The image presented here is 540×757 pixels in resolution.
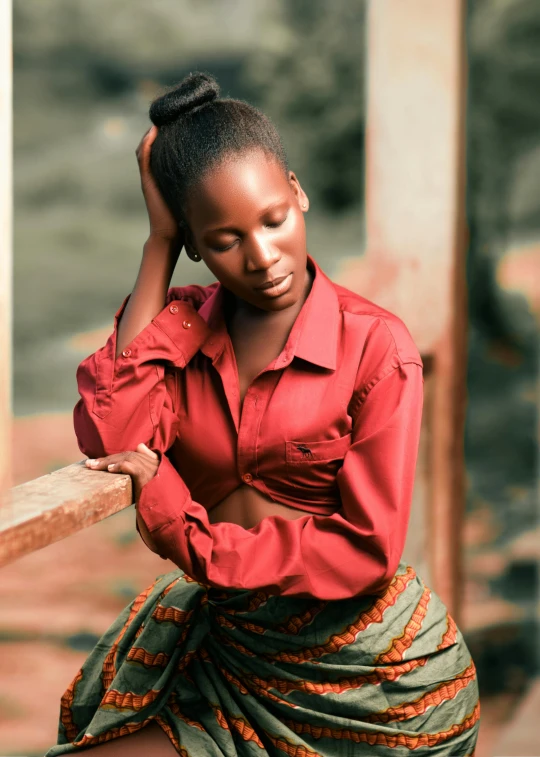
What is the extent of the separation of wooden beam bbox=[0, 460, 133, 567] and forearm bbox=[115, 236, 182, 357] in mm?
228

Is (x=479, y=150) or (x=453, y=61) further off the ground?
(x=453, y=61)

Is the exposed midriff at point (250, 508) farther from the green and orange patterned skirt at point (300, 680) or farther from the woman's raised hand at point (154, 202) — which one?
the woman's raised hand at point (154, 202)

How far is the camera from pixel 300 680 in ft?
5.69

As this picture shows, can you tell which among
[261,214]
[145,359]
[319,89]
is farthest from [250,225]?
[319,89]

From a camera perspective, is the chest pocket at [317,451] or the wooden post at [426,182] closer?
the chest pocket at [317,451]

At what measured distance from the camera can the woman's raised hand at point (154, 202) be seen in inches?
71.5

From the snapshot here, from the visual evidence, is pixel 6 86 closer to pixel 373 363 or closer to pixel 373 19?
pixel 373 363

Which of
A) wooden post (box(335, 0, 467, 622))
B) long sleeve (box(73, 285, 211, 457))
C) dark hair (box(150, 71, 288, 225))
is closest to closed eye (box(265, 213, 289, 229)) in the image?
dark hair (box(150, 71, 288, 225))

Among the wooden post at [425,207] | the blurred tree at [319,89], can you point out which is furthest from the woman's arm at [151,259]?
the blurred tree at [319,89]

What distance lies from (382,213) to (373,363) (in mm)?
2141

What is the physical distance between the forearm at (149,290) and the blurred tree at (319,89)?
2.12 m

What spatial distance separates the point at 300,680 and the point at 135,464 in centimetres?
40

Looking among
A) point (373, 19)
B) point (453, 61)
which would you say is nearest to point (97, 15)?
point (373, 19)

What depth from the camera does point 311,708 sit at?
174 cm
